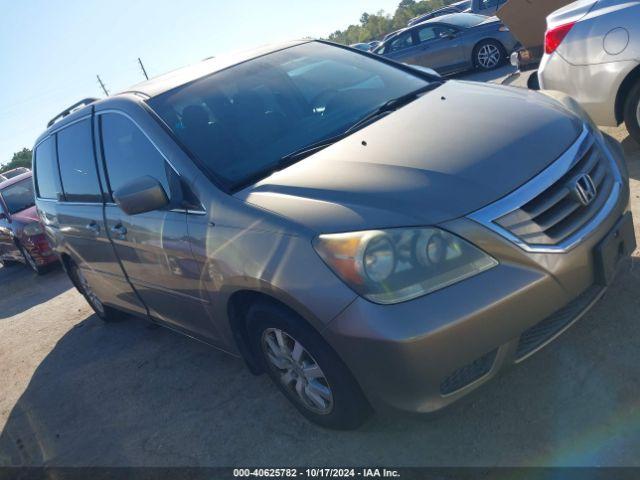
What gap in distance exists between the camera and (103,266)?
169 inches

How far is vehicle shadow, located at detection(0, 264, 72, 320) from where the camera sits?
7770mm

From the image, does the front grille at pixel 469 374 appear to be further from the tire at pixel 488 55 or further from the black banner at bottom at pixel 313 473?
the tire at pixel 488 55

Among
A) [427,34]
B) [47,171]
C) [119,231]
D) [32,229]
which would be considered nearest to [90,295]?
[47,171]

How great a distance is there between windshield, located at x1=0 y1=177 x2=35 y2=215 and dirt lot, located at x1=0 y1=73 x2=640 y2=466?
17.5 ft

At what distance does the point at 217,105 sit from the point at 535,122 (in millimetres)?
1708

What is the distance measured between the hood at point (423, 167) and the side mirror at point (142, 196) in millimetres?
480

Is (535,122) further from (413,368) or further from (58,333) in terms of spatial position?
(58,333)

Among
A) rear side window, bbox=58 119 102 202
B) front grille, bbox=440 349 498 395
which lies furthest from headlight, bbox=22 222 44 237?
front grille, bbox=440 349 498 395

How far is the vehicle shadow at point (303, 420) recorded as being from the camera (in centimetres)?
240

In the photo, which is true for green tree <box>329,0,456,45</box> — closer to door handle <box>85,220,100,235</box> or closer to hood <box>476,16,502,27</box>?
hood <box>476,16,502,27</box>

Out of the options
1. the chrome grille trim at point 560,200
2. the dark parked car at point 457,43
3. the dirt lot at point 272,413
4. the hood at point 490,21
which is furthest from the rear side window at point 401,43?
the chrome grille trim at point 560,200

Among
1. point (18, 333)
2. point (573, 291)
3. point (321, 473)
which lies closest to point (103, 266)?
point (321, 473)

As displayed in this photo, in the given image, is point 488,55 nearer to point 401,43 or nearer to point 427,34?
point 427,34

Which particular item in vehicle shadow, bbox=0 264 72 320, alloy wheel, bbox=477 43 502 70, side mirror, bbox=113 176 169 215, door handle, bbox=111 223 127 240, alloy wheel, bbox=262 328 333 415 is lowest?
vehicle shadow, bbox=0 264 72 320
